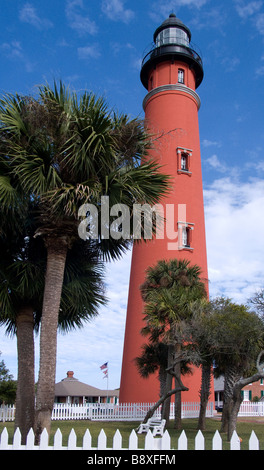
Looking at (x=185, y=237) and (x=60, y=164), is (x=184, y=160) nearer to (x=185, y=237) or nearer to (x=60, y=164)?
(x=185, y=237)

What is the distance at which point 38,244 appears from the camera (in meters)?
11.1

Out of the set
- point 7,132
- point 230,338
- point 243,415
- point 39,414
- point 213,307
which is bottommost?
point 243,415

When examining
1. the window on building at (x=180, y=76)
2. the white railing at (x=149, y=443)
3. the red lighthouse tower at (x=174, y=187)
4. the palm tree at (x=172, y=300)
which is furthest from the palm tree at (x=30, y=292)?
the window on building at (x=180, y=76)

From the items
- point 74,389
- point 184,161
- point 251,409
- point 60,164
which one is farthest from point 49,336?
point 74,389

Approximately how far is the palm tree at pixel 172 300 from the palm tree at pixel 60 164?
24.3 feet

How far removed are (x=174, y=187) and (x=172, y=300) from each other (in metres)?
8.41

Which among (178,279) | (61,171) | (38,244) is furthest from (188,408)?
(61,171)

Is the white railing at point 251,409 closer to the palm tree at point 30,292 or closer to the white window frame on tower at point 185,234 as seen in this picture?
the white window frame on tower at point 185,234

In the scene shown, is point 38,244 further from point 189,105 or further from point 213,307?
point 189,105

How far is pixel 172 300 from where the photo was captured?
55.4 ft

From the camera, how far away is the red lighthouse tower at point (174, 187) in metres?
22.9

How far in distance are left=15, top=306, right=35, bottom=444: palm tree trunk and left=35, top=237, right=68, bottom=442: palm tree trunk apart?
134 centimetres

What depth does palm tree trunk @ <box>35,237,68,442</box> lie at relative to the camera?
8242 millimetres

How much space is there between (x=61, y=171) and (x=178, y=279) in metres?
10.0
